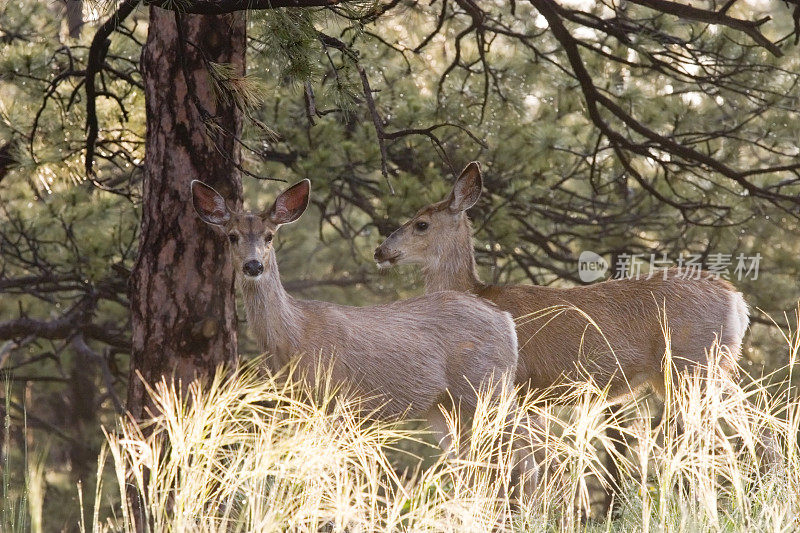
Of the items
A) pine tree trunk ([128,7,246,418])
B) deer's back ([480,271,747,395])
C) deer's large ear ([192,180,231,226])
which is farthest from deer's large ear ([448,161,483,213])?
deer's large ear ([192,180,231,226])

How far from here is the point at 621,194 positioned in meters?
10.7

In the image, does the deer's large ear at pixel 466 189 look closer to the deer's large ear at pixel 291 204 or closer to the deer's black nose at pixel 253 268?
the deer's large ear at pixel 291 204

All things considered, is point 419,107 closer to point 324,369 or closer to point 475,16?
point 475,16

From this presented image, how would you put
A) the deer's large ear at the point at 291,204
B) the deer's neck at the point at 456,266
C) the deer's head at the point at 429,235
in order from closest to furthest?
the deer's large ear at the point at 291,204 → the deer's head at the point at 429,235 → the deer's neck at the point at 456,266

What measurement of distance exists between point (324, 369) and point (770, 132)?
5.19 metres

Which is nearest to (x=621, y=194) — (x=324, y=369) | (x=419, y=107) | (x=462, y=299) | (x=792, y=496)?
(x=419, y=107)

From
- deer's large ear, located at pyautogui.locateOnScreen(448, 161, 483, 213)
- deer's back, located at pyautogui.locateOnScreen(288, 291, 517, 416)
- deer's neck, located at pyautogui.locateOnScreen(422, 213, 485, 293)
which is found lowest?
deer's back, located at pyautogui.locateOnScreen(288, 291, 517, 416)

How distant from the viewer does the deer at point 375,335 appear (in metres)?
5.98

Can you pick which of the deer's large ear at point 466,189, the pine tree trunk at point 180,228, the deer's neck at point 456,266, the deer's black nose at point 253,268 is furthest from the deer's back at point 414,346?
the deer's neck at point 456,266

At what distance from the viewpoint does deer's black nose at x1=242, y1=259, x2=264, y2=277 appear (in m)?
5.84

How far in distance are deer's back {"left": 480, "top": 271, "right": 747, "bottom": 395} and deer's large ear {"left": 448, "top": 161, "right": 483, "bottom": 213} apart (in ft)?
2.40

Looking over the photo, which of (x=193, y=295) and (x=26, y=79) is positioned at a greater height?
(x=26, y=79)

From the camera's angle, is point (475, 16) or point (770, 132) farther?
point (770, 132)

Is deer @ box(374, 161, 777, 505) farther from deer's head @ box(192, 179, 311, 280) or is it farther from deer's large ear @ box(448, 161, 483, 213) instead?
deer's head @ box(192, 179, 311, 280)
